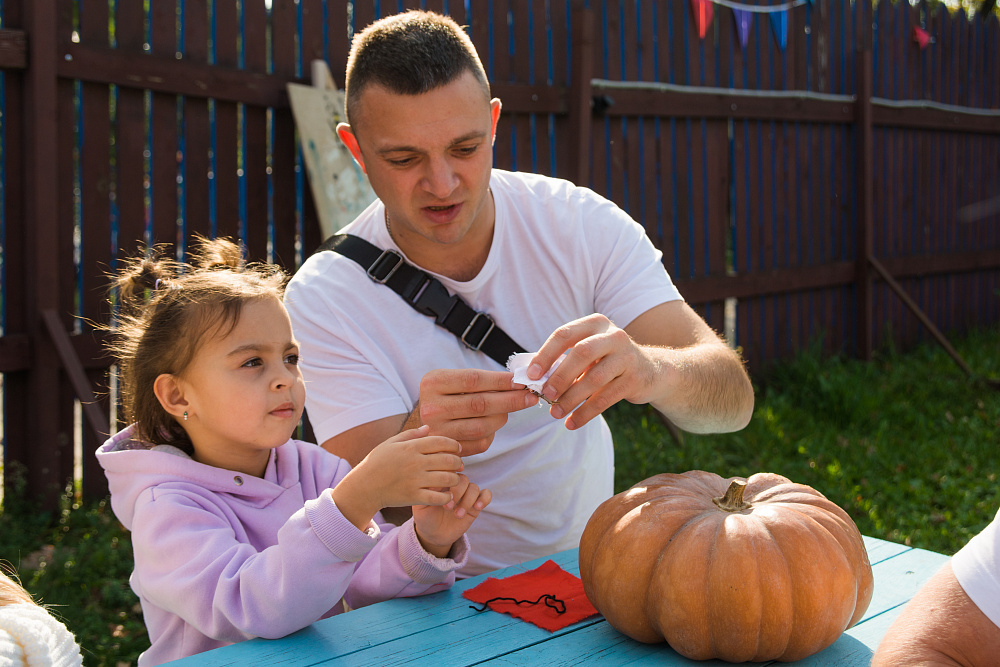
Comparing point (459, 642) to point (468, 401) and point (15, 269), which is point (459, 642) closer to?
point (468, 401)

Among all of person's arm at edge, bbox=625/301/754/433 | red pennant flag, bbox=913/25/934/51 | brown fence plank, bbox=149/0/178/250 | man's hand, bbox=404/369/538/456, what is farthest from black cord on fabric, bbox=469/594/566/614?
red pennant flag, bbox=913/25/934/51

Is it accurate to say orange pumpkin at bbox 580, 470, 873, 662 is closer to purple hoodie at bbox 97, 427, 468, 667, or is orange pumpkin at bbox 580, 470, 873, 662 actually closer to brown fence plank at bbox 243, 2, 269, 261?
purple hoodie at bbox 97, 427, 468, 667

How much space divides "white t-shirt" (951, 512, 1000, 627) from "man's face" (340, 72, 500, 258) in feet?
5.14

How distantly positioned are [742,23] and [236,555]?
648 cm

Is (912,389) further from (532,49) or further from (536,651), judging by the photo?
(536,651)

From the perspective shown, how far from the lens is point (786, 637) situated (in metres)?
1.50

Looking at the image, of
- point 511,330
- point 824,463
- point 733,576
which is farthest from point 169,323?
point 824,463

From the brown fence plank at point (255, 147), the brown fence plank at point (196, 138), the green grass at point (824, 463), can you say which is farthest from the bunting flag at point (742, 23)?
the brown fence plank at point (196, 138)

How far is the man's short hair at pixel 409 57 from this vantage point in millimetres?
2346

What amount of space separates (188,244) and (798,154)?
5455mm

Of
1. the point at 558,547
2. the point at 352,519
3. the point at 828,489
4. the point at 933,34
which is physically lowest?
the point at 828,489

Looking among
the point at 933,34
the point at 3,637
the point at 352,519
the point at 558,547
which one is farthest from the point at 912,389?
the point at 3,637

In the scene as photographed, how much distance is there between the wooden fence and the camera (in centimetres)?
414

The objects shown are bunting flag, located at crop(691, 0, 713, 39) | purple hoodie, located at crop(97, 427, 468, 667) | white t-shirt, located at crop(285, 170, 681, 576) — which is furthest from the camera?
bunting flag, located at crop(691, 0, 713, 39)
